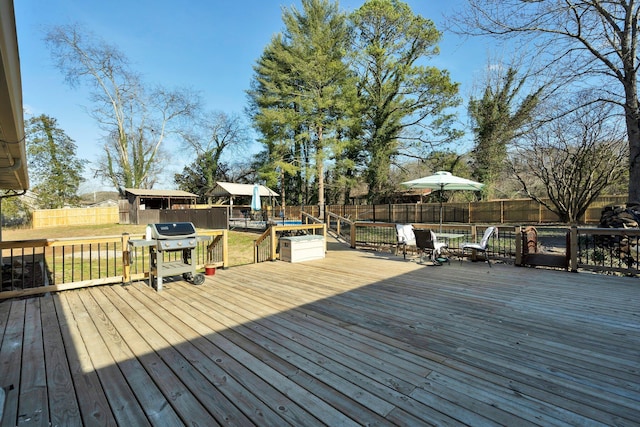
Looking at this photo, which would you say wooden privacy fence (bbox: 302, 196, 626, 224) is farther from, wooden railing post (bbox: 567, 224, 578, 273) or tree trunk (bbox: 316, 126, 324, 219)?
wooden railing post (bbox: 567, 224, 578, 273)

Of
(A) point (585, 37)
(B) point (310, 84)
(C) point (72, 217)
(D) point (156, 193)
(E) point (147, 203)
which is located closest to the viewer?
(A) point (585, 37)

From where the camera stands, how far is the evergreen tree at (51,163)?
22.4m

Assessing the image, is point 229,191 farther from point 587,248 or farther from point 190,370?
point 190,370

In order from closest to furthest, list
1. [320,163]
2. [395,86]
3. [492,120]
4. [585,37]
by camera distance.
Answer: [585,37] → [320,163] → [492,120] → [395,86]

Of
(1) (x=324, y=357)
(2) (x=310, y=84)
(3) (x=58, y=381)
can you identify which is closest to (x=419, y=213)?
(2) (x=310, y=84)

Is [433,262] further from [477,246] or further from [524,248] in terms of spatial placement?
[524,248]

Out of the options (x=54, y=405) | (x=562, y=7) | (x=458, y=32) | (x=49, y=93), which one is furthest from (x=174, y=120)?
(x=54, y=405)

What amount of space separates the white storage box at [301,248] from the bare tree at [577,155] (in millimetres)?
8738

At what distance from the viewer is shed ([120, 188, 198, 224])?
21797 millimetres

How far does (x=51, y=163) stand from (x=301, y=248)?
86.0 feet

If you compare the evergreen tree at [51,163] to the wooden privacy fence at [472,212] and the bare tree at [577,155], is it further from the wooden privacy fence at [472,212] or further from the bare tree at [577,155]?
the bare tree at [577,155]

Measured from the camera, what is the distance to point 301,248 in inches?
256

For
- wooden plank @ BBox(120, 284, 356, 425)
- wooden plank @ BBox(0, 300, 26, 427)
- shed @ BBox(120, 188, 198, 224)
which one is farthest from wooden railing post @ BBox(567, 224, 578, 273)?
shed @ BBox(120, 188, 198, 224)

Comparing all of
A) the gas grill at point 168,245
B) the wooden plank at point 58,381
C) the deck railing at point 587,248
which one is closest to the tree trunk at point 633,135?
the deck railing at point 587,248
